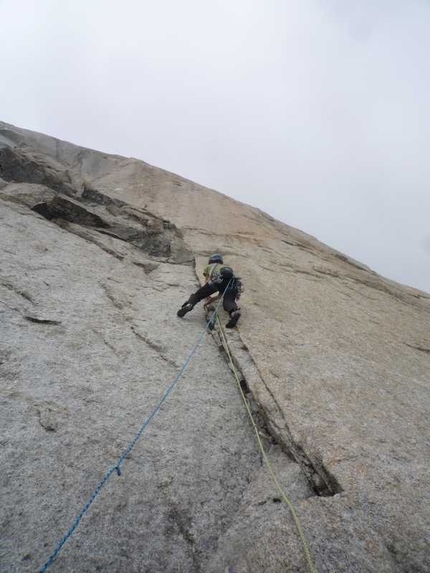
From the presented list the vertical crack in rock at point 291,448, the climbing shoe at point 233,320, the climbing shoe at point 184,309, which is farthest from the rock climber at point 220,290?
the vertical crack in rock at point 291,448

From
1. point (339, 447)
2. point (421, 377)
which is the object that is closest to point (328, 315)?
point (421, 377)

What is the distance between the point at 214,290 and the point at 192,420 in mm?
3588

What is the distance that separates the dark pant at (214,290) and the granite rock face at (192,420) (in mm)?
506

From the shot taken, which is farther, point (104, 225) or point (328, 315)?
point (104, 225)

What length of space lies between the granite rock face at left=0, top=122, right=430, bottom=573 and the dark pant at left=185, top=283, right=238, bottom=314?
19.9 inches

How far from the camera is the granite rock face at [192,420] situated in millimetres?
3445

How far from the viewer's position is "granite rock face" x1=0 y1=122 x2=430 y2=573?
345 centimetres

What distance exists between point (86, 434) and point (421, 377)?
6.18m

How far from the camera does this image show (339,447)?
4.42 m

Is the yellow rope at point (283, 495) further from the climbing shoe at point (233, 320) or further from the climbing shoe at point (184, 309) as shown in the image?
the climbing shoe at point (184, 309)

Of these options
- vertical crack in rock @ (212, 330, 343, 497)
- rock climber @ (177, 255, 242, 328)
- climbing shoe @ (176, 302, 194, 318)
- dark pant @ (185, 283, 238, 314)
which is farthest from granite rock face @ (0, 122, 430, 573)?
dark pant @ (185, 283, 238, 314)

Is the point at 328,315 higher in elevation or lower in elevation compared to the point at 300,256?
lower

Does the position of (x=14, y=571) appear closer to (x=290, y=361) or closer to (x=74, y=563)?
(x=74, y=563)

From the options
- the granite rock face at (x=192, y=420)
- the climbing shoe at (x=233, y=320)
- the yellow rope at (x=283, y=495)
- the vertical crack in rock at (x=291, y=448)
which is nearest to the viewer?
the yellow rope at (x=283, y=495)
